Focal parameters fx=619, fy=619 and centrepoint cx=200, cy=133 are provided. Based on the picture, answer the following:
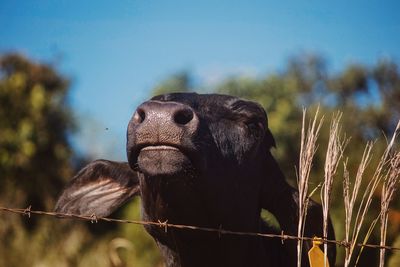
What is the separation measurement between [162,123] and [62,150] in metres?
19.2

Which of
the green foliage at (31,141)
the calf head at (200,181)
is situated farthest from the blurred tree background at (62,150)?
the calf head at (200,181)

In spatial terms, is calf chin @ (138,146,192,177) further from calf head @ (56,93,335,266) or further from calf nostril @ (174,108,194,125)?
calf nostril @ (174,108,194,125)

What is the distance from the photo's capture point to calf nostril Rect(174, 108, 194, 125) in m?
3.54

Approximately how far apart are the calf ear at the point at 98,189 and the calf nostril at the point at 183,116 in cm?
128

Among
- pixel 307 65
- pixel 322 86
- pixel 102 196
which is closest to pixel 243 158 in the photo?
pixel 102 196

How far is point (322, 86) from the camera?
40.3m

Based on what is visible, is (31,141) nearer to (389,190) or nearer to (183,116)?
(183,116)

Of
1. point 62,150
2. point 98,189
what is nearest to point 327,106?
point 62,150

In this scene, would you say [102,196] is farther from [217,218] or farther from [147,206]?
[217,218]

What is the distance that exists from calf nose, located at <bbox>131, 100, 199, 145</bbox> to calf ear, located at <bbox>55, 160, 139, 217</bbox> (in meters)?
1.28

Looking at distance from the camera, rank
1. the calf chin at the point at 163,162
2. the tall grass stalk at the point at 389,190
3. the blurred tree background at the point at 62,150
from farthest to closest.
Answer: the blurred tree background at the point at 62,150
the tall grass stalk at the point at 389,190
the calf chin at the point at 163,162

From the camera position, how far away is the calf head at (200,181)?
352 centimetres

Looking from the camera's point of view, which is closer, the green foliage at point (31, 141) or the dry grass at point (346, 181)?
the dry grass at point (346, 181)

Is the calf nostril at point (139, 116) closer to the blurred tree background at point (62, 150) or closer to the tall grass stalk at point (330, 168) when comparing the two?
the tall grass stalk at point (330, 168)
